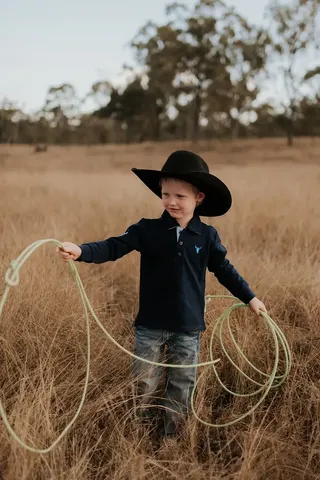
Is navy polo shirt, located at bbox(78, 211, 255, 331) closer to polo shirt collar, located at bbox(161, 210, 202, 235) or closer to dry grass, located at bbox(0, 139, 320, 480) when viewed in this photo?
polo shirt collar, located at bbox(161, 210, 202, 235)

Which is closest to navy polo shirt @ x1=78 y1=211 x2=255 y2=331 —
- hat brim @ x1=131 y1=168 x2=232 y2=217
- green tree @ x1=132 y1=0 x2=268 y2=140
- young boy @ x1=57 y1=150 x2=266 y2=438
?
young boy @ x1=57 y1=150 x2=266 y2=438

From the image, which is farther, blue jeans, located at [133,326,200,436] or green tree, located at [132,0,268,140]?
green tree, located at [132,0,268,140]

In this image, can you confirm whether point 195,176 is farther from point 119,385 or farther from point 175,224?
point 119,385

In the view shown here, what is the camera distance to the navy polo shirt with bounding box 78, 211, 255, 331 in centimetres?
227

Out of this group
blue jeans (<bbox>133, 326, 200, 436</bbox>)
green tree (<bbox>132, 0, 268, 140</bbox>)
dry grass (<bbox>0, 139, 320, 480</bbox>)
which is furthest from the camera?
green tree (<bbox>132, 0, 268, 140</bbox>)

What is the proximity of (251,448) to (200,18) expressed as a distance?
3520 centimetres

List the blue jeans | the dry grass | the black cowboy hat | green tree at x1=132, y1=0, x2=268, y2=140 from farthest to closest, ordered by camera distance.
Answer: green tree at x1=132, y1=0, x2=268, y2=140 → the blue jeans → the black cowboy hat → the dry grass

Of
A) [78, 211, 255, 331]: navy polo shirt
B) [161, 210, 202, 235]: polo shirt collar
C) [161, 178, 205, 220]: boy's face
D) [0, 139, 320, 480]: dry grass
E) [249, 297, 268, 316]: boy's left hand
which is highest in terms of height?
[161, 178, 205, 220]: boy's face

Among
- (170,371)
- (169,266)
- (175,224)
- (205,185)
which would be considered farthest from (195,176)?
(170,371)

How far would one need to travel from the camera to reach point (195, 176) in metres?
2.22

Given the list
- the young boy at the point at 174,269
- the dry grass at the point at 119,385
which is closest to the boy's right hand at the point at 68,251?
the young boy at the point at 174,269

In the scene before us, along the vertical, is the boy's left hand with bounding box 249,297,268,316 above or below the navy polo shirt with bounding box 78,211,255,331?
below

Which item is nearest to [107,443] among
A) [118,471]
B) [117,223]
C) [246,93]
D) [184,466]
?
[118,471]

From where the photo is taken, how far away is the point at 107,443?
6.99 ft
